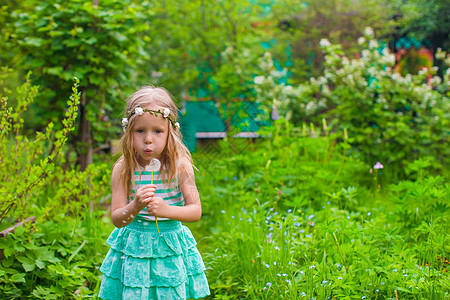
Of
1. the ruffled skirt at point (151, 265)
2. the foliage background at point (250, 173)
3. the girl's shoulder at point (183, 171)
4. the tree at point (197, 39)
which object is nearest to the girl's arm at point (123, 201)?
the ruffled skirt at point (151, 265)

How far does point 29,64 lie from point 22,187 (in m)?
1.98

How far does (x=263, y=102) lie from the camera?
584 cm

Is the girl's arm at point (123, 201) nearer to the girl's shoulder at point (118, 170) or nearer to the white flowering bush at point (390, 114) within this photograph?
the girl's shoulder at point (118, 170)

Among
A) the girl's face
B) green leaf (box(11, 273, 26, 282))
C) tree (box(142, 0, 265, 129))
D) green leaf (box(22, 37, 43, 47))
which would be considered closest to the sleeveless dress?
the girl's face

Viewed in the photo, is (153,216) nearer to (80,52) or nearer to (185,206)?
(185,206)

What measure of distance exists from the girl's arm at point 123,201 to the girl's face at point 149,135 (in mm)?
166

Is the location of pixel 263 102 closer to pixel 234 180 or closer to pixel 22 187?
pixel 234 180

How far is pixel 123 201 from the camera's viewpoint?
1.84 meters

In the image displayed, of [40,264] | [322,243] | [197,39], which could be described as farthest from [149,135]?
[197,39]

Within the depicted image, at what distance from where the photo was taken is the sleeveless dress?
1.80 metres

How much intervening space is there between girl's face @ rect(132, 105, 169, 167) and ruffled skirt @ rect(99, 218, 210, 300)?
1.07ft

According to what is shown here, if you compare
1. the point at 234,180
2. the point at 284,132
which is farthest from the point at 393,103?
the point at 234,180

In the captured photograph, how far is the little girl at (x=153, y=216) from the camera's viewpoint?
179 centimetres

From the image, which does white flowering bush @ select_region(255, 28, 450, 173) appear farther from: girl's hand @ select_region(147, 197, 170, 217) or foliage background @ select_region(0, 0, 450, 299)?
girl's hand @ select_region(147, 197, 170, 217)
